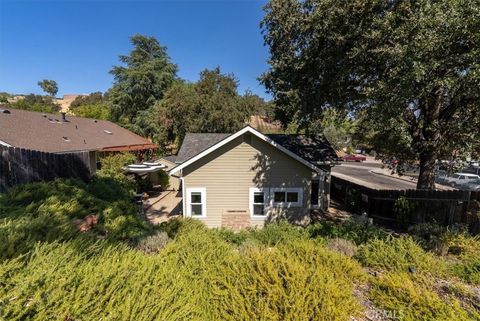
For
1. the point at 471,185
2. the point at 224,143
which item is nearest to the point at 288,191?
the point at 224,143

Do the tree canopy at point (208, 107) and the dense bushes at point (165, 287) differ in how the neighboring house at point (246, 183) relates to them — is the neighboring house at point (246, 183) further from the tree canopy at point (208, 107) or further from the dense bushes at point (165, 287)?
the tree canopy at point (208, 107)

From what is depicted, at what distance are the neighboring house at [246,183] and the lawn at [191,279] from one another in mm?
5491

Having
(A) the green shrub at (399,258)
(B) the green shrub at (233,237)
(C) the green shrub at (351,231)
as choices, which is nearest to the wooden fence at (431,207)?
(C) the green shrub at (351,231)

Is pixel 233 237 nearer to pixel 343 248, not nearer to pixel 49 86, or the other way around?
pixel 343 248

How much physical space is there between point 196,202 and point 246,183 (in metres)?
2.54

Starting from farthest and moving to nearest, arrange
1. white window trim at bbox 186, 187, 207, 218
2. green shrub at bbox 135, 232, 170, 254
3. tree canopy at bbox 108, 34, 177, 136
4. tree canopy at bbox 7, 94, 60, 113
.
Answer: tree canopy at bbox 7, 94, 60, 113 → tree canopy at bbox 108, 34, 177, 136 → white window trim at bbox 186, 187, 207, 218 → green shrub at bbox 135, 232, 170, 254

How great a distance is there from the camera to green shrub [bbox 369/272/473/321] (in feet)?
11.4

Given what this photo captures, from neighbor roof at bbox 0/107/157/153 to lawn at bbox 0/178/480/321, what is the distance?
12364mm

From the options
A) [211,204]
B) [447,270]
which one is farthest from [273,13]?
[447,270]

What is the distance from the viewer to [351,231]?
9.27m

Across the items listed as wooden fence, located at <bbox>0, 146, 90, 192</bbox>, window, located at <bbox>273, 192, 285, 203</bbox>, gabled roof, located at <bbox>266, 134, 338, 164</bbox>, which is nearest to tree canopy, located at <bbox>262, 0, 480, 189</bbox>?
gabled roof, located at <bbox>266, 134, 338, 164</bbox>

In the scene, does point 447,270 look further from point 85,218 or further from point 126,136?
point 126,136

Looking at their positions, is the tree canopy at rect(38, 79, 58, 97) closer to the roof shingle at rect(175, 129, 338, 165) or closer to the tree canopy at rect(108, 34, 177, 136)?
the tree canopy at rect(108, 34, 177, 136)

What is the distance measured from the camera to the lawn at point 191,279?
2.57 meters
